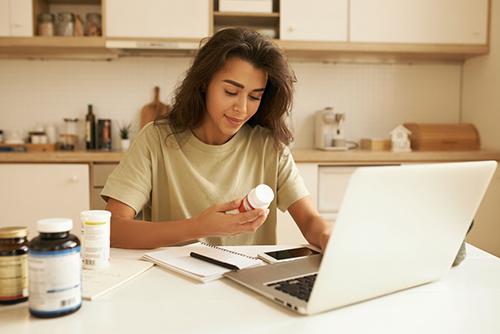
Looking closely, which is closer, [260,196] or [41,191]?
[260,196]

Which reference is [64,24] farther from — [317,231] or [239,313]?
[239,313]

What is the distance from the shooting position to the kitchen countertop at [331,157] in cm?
266

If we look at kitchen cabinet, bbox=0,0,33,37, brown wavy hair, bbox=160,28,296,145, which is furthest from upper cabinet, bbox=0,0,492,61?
brown wavy hair, bbox=160,28,296,145

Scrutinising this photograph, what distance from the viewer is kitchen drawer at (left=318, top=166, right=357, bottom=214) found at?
2846 millimetres

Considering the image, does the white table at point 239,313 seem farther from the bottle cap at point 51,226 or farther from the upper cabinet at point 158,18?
the upper cabinet at point 158,18

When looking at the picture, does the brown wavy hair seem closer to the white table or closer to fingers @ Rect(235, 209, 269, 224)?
fingers @ Rect(235, 209, 269, 224)

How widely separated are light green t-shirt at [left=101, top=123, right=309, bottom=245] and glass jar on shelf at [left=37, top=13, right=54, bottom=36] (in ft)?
5.65

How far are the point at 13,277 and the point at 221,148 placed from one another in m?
0.87

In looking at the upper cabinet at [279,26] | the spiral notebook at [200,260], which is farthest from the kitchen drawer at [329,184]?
the spiral notebook at [200,260]

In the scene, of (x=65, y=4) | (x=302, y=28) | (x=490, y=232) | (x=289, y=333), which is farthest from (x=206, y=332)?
(x=65, y=4)

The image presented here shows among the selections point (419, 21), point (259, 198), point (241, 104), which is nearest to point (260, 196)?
point (259, 198)

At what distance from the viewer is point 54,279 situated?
0.72 metres

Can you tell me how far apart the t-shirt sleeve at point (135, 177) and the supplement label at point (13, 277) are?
0.55m

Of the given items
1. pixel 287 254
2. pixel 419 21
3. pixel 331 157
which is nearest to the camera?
pixel 287 254
